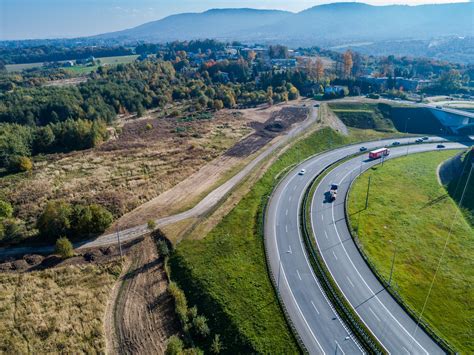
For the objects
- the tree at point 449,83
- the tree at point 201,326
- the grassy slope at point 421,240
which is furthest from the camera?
the tree at point 449,83

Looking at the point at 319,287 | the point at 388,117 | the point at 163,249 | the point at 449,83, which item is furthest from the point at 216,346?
the point at 449,83

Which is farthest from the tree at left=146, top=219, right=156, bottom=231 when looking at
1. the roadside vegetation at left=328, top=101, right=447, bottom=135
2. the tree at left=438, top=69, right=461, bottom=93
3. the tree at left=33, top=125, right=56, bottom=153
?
the tree at left=438, top=69, right=461, bottom=93

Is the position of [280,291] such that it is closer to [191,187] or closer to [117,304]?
[117,304]

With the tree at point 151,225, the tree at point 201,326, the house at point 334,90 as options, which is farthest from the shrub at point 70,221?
the house at point 334,90

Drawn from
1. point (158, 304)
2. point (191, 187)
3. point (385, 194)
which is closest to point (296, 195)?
point (385, 194)

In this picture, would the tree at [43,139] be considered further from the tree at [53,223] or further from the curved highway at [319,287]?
the curved highway at [319,287]

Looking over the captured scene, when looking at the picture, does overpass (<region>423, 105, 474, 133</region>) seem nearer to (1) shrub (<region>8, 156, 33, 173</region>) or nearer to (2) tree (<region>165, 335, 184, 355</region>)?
(2) tree (<region>165, 335, 184, 355</region>)
